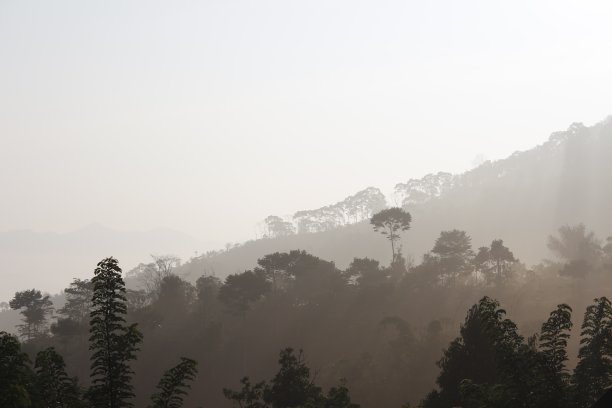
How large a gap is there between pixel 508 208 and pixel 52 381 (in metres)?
157

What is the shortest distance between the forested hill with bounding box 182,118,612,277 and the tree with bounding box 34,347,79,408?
122 meters

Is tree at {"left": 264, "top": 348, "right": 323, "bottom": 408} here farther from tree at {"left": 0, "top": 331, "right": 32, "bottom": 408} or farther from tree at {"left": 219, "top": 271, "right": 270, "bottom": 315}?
tree at {"left": 219, "top": 271, "right": 270, "bottom": 315}

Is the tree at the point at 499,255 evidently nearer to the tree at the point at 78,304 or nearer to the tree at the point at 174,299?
the tree at the point at 174,299

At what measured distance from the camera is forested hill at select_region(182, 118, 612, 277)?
144375 mm

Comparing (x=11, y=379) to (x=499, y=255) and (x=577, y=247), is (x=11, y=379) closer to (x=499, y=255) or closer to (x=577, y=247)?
(x=499, y=255)

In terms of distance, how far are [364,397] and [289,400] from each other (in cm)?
2062

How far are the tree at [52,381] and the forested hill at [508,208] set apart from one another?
122m

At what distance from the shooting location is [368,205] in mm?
197375

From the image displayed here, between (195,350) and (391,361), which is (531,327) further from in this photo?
(195,350)

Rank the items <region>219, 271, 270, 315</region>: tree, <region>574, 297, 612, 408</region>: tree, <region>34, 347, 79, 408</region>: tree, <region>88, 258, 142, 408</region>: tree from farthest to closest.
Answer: <region>219, 271, 270, 315</region>: tree
<region>574, 297, 612, 408</region>: tree
<region>34, 347, 79, 408</region>: tree
<region>88, 258, 142, 408</region>: tree

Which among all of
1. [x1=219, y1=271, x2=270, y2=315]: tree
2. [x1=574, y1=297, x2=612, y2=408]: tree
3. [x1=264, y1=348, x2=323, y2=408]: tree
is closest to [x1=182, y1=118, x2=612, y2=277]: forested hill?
[x1=219, y1=271, x2=270, y2=315]: tree

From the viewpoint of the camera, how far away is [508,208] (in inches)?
6324

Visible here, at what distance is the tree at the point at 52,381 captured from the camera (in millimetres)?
20172

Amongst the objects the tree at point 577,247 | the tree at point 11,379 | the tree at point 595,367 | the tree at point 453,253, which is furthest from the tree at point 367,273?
the tree at point 11,379
